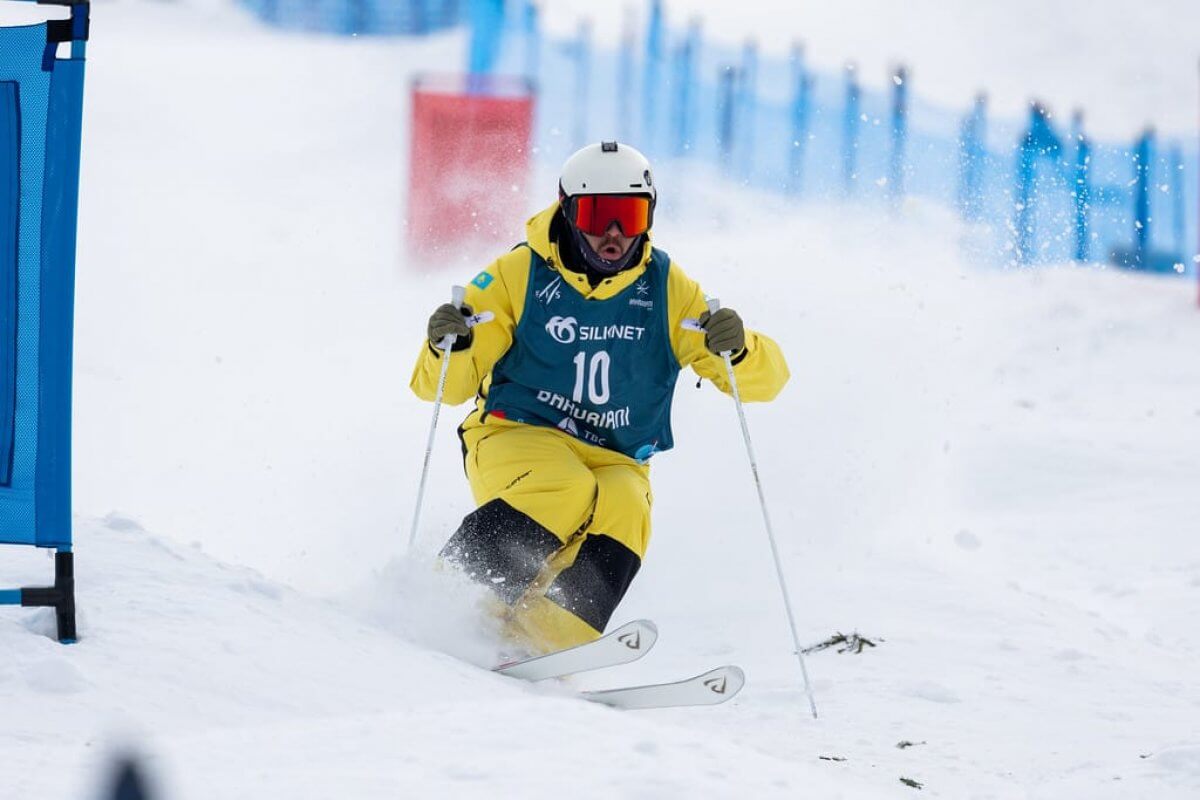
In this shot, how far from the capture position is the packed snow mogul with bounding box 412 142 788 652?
4758mm

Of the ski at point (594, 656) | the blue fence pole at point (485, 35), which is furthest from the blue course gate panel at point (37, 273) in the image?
the blue fence pole at point (485, 35)

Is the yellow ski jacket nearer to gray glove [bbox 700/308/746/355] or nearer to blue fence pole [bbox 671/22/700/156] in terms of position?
gray glove [bbox 700/308/746/355]

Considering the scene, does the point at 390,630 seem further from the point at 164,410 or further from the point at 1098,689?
the point at 164,410

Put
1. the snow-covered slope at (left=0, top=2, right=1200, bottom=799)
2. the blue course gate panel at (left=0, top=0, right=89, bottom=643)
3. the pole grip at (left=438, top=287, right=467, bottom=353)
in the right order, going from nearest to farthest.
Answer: the snow-covered slope at (left=0, top=2, right=1200, bottom=799) < the blue course gate panel at (left=0, top=0, right=89, bottom=643) < the pole grip at (left=438, top=287, right=467, bottom=353)

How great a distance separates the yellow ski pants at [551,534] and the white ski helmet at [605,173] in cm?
92

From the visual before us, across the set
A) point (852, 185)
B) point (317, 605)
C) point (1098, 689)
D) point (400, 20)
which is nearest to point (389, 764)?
point (317, 605)

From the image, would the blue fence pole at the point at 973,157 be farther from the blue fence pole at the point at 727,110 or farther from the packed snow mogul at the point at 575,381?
the packed snow mogul at the point at 575,381

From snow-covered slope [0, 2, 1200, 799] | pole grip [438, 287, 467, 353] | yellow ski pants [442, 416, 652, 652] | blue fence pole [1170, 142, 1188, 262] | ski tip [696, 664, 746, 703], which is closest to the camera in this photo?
snow-covered slope [0, 2, 1200, 799]

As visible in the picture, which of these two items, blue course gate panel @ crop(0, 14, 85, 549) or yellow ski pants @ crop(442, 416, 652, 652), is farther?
yellow ski pants @ crop(442, 416, 652, 652)

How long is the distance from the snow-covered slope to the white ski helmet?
1458 millimetres

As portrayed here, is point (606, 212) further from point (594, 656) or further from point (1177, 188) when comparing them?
point (1177, 188)

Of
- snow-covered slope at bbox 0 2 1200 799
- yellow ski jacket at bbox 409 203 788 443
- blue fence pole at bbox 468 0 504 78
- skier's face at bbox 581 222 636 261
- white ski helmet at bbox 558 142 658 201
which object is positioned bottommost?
snow-covered slope at bbox 0 2 1200 799

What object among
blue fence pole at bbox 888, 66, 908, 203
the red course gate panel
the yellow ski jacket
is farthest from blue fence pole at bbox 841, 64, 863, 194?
the yellow ski jacket

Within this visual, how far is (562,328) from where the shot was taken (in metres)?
4.91
